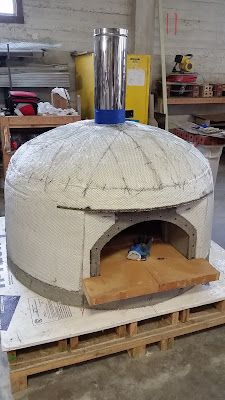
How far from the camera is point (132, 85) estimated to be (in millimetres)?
5098

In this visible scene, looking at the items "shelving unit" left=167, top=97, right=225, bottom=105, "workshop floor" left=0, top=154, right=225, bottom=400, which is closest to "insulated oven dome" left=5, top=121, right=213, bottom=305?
"workshop floor" left=0, top=154, right=225, bottom=400

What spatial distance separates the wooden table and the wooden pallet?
2.82 metres

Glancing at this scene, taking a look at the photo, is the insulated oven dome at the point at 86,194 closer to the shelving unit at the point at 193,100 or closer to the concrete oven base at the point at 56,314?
the concrete oven base at the point at 56,314

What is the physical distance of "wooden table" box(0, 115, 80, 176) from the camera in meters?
4.04

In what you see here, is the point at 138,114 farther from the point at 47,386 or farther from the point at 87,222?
the point at 47,386

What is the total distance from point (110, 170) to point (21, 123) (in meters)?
2.70

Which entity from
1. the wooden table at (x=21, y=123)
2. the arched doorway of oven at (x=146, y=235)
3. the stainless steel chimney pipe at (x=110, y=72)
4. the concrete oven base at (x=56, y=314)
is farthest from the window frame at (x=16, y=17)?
the concrete oven base at (x=56, y=314)

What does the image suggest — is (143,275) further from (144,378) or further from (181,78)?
(181,78)

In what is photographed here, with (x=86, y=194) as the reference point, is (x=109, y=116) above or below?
above

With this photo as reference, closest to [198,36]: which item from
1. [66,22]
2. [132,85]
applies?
[132,85]

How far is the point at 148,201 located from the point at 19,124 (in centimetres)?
286

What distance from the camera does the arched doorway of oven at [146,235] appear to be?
5.83ft

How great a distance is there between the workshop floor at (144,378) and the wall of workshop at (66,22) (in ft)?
14.7

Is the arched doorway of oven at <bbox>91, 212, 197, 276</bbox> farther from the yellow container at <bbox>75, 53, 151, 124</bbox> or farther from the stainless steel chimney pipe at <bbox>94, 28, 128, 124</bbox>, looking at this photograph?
the yellow container at <bbox>75, 53, 151, 124</bbox>
